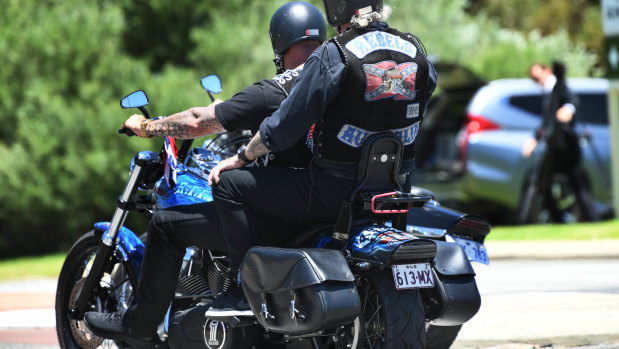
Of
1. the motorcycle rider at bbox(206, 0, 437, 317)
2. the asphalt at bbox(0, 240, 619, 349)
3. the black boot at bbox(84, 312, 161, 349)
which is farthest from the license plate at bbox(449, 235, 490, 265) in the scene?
the black boot at bbox(84, 312, 161, 349)

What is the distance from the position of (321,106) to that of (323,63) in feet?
0.59

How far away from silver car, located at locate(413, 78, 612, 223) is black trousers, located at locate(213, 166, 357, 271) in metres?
8.61

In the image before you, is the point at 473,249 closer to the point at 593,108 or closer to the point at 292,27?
the point at 292,27

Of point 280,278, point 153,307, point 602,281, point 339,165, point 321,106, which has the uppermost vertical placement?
point 321,106

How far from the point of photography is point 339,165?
442 centimetres

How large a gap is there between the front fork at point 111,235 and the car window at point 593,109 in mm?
9750

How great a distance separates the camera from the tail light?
43.2 feet

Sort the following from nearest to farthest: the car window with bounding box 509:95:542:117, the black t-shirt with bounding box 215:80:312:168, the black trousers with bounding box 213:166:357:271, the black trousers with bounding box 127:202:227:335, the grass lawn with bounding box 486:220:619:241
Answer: the black trousers with bounding box 213:166:357:271 < the black t-shirt with bounding box 215:80:312:168 < the black trousers with bounding box 127:202:227:335 < the grass lawn with bounding box 486:220:619:241 < the car window with bounding box 509:95:542:117

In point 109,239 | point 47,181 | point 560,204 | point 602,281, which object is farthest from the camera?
point 47,181

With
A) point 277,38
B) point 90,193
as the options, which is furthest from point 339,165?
point 90,193

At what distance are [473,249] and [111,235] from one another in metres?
1.89

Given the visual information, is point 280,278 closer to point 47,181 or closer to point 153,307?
point 153,307

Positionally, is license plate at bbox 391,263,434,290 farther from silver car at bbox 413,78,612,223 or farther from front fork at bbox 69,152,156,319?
silver car at bbox 413,78,612,223

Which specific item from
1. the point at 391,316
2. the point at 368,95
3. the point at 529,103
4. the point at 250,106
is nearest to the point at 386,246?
the point at 391,316
